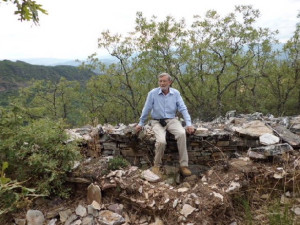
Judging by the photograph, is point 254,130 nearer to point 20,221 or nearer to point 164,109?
point 164,109

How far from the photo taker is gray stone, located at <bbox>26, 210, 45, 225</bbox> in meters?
3.48

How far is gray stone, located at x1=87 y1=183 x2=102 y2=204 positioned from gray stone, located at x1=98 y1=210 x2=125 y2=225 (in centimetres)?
26

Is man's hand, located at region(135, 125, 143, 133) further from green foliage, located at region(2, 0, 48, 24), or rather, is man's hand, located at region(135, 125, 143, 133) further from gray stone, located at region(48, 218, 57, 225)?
green foliage, located at region(2, 0, 48, 24)

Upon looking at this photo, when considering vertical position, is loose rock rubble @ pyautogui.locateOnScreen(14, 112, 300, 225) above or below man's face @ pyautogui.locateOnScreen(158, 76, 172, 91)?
below

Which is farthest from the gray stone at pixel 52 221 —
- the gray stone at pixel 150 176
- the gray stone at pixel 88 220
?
the gray stone at pixel 150 176

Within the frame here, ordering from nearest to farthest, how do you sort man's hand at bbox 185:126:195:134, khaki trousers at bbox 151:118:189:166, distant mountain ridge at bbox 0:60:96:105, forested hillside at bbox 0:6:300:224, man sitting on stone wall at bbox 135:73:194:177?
khaki trousers at bbox 151:118:189:166, man's hand at bbox 185:126:195:134, man sitting on stone wall at bbox 135:73:194:177, forested hillside at bbox 0:6:300:224, distant mountain ridge at bbox 0:60:96:105

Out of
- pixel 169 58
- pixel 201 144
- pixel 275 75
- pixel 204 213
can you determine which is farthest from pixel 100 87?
pixel 204 213

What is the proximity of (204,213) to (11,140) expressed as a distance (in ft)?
10.4

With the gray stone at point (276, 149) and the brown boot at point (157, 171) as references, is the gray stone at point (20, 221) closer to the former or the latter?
the brown boot at point (157, 171)

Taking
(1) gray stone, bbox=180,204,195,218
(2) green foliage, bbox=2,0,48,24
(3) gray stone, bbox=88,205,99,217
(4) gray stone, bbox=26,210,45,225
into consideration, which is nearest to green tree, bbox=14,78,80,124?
(4) gray stone, bbox=26,210,45,225

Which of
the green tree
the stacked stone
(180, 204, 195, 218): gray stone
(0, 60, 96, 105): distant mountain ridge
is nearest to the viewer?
(180, 204, 195, 218): gray stone

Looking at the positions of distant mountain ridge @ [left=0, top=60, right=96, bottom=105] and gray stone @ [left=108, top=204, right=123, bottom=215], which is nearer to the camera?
gray stone @ [left=108, top=204, right=123, bottom=215]

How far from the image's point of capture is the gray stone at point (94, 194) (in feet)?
12.4

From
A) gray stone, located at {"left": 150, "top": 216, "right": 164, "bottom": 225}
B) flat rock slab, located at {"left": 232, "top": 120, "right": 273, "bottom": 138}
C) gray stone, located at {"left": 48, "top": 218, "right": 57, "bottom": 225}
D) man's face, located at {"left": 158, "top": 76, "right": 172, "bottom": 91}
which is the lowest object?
gray stone, located at {"left": 48, "top": 218, "right": 57, "bottom": 225}
